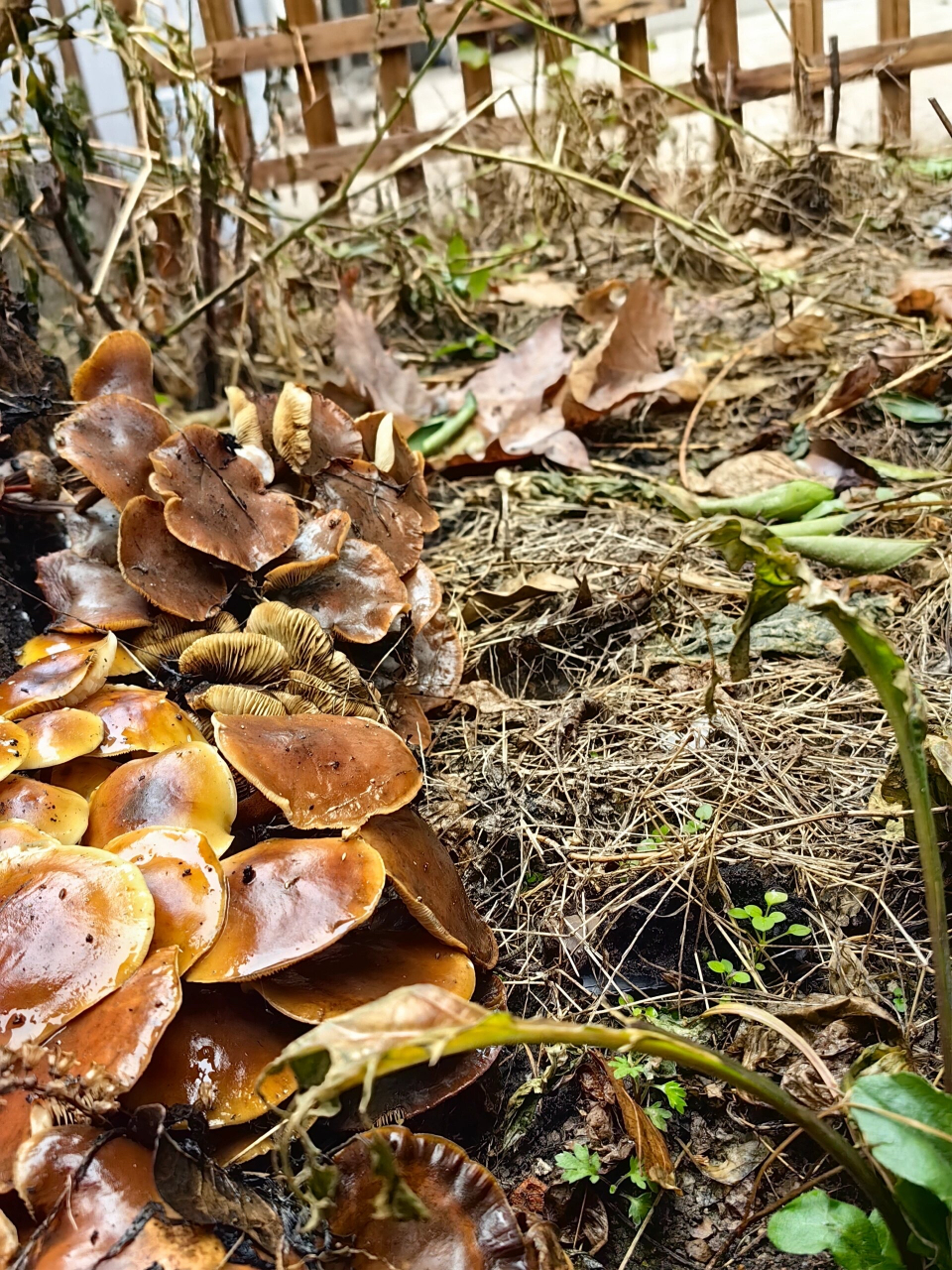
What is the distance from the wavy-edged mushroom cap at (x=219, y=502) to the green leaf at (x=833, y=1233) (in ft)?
5.13

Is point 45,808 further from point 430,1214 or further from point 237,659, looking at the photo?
point 430,1214

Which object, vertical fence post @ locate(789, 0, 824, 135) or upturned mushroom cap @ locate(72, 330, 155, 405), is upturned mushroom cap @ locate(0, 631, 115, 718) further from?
vertical fence post @ locate(789, 0, 824, 135)

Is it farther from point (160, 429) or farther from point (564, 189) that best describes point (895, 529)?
point (564, 189)

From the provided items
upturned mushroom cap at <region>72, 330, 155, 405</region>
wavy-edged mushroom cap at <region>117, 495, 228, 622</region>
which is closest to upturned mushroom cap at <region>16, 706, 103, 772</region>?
wavy-edged mushroom cap at <region>117, 495, 228, 622</region>

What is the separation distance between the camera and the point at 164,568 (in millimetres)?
2119

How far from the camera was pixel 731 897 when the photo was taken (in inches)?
71.9

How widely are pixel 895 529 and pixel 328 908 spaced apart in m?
2.00

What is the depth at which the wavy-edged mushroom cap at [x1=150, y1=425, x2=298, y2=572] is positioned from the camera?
211cm

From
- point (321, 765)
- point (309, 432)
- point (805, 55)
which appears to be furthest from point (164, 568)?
point (805, 55)

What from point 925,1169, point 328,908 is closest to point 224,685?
point 328,908

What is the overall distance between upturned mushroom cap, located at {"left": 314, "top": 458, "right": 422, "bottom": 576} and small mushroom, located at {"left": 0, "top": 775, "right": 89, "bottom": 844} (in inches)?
38.7

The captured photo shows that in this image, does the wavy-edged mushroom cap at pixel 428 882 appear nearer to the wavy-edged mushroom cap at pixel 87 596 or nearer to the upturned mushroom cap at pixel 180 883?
the upturned mushroom cap at pixel 180 883

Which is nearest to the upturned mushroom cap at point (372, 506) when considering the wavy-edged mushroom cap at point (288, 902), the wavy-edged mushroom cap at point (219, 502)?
the wavy-edged mushroom cap at point (219, 502)

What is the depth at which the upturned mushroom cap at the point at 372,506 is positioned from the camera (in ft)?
7.91
